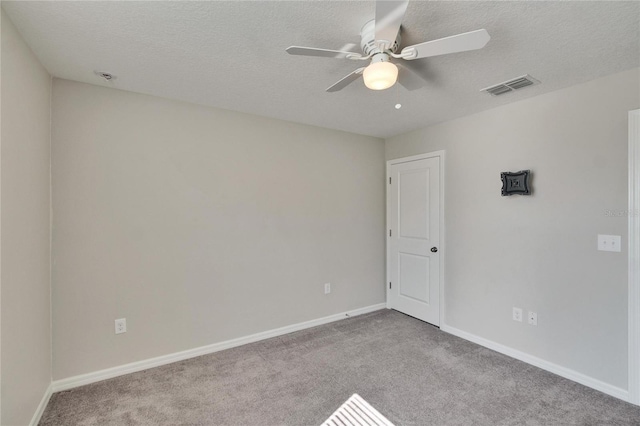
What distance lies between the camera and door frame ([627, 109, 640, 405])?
6.90ft

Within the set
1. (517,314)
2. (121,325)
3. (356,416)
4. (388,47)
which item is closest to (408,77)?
(388,47)

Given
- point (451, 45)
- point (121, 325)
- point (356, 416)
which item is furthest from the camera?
point (121, 325)

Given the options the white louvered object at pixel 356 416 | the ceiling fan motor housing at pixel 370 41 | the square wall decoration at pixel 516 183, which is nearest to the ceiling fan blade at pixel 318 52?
the ceiling fan motor housing at pixel 370 41

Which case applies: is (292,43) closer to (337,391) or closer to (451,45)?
(451,45)

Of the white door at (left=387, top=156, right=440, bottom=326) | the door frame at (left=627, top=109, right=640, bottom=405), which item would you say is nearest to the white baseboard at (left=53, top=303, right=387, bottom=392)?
the white door at (left=387, top=156, right=440, bottom=326)

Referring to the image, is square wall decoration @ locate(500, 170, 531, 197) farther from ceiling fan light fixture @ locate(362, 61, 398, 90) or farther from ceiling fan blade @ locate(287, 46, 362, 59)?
ceiling fan blade @ locate(287, 46, 362, 59)

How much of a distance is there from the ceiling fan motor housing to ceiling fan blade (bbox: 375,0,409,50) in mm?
76

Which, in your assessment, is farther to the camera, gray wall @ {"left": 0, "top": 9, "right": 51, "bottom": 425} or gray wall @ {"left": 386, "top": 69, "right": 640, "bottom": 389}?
gray wall @ {"left": 386, "top": 69, "right": 640, "bottom": 389}

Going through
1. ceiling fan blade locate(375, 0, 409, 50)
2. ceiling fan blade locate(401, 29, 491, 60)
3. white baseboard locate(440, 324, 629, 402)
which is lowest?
white baseboard locate(440, 324, 629, 402)

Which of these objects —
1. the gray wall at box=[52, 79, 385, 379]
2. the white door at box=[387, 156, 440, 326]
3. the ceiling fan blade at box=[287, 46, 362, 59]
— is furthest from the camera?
the white door at box=[387, 156, 440, 326]

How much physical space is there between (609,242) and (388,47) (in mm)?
2229

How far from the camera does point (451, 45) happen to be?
4.79 ft

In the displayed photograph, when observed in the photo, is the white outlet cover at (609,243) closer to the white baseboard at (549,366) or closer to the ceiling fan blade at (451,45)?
the white baseboard at (549,366)

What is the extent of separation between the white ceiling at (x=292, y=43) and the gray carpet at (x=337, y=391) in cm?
238
